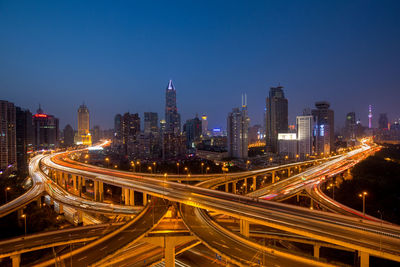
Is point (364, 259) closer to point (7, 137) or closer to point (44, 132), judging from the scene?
point (7, 137)

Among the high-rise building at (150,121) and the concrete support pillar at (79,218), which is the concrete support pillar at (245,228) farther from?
the high-rise building at (150,121)

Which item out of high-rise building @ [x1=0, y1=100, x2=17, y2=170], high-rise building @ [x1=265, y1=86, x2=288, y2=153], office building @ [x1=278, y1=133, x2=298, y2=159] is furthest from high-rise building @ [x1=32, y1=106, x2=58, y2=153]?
high-rise building @ [x1=265, y1=86, x2=288, y2=153]


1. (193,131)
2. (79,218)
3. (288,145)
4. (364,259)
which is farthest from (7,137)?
(288,145)

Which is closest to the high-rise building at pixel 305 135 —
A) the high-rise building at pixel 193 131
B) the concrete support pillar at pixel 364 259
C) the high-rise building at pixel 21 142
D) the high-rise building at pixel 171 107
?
the high-rise building at pixel 193 131

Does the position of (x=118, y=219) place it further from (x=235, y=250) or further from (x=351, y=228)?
(x=351, y=228)

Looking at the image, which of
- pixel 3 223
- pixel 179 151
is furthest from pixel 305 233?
pixel 179 151

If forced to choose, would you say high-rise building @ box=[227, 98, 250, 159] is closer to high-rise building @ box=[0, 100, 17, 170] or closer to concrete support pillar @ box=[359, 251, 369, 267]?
high-rise building @ box=[0, 100, 17, 170]
